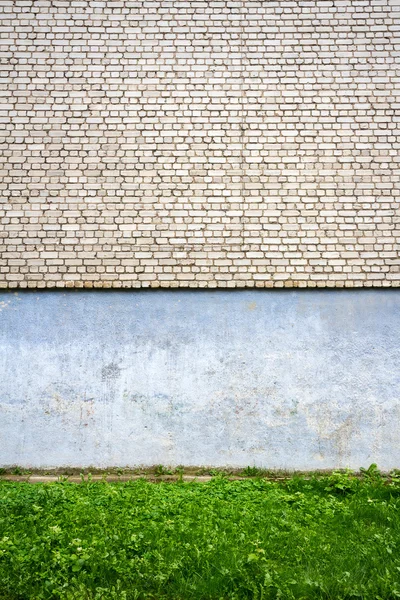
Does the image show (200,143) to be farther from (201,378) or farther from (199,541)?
(199,541)

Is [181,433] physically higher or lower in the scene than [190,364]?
lower

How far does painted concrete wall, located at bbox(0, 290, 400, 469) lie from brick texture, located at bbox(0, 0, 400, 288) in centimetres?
35

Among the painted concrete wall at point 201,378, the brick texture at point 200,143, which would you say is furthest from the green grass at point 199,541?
the brick texture at point 200,143

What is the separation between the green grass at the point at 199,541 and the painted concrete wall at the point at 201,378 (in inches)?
35.7

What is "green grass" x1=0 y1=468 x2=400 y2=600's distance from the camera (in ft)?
12.8

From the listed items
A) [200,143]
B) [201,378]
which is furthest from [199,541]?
[200,143]

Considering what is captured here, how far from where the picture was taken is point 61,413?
23.5 ft

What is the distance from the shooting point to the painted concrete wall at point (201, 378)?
7094mm

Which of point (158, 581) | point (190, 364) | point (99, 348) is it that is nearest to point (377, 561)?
point (158, 581)

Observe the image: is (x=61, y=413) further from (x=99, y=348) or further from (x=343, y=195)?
(x=343, y=195)

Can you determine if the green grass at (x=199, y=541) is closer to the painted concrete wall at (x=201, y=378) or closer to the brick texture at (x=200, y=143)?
the painted concrete wall at (x=201, y=378)

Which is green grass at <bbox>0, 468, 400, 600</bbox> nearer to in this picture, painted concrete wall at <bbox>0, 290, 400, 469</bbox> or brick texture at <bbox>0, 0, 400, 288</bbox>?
painted concrete wall at <bbox>0, 290, 400, 469</bbox>

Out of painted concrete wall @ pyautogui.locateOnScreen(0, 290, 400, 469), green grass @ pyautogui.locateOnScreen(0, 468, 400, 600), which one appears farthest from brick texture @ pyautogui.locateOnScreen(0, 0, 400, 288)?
green grass @ pyautogui.locateOnScreen(0, 468, 400, 600)

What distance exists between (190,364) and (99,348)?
1133 millimetres
